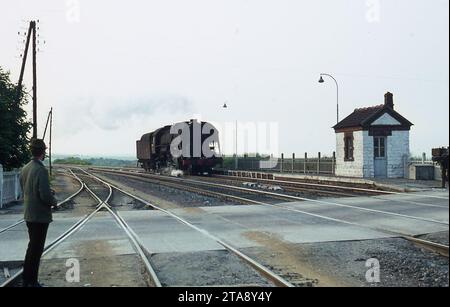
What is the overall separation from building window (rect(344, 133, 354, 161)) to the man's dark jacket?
947 inches

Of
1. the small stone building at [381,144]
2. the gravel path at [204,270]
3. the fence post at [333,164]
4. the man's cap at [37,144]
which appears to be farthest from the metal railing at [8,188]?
the fence post at [333,164]

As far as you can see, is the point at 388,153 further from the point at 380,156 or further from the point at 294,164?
the point at 294,164

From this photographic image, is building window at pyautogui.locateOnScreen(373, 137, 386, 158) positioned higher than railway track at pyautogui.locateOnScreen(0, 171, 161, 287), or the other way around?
building window at pyautogui.locateOnScreen(373, 137, 386, 158)

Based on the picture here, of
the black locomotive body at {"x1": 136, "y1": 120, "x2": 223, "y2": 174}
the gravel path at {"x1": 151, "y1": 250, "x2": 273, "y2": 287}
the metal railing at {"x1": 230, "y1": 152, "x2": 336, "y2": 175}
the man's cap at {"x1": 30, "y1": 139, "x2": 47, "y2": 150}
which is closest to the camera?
the gravel path at {"x1": 151, "y1": 250, "x2": 273, "y2": 287}

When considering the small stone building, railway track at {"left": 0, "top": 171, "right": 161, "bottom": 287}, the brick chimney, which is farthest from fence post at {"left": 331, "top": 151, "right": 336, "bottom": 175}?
railway track at {"left": 0, "top": 171, "right": 161, "bottom": 287}

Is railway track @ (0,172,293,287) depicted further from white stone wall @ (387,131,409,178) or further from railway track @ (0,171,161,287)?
white stone wall @ (387,131,409,178)

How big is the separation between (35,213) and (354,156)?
24.0 metres

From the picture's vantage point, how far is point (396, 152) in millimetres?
26938

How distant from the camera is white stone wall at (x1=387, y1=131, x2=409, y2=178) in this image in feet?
88.0

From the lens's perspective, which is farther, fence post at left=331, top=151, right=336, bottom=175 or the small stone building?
fence post at left=331, top=151, right=336, bottom=175

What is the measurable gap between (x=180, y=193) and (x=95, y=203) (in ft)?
15.4
